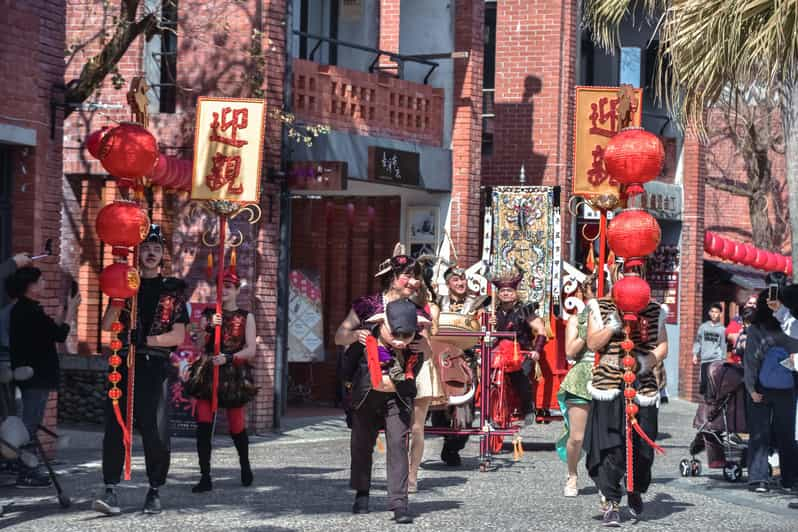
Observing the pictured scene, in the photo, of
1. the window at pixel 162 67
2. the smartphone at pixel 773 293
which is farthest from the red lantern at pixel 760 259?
the smartphone at pixel 773 293

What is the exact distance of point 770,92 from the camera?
14.8 m

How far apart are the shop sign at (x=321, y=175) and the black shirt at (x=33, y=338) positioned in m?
6.80

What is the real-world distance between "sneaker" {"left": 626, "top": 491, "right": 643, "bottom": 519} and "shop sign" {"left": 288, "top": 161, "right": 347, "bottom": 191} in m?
8.48

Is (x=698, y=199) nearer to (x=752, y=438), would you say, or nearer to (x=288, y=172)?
(x=288, y=172)

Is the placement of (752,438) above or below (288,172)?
below

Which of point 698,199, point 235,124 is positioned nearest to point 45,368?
point 235,124

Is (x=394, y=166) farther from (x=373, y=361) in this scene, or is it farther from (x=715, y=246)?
(x=715, y=246)

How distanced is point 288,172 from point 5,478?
7151 mm

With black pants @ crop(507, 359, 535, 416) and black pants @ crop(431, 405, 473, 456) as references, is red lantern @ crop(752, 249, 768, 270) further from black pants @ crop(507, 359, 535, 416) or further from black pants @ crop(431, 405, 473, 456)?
black pants @ crop(431, 405, 473, 456)

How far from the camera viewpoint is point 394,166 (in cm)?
2205

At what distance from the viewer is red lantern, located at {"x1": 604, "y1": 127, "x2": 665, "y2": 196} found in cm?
1193

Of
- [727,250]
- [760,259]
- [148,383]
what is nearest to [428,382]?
[148,383]

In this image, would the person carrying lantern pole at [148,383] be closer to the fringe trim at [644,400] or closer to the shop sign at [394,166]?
the fringe trim at [644,400]

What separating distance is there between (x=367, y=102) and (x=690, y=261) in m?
10.2
